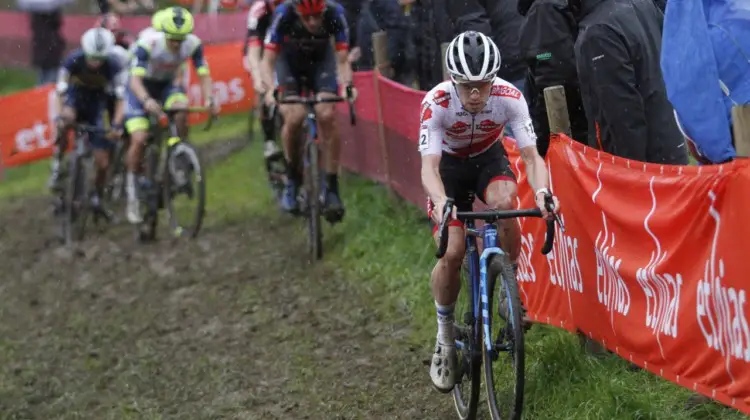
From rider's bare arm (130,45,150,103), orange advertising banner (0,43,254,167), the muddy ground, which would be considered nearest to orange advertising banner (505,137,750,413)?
the muddy ground

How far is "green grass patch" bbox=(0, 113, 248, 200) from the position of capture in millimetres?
18297

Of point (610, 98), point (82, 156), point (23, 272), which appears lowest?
point (23, 272)

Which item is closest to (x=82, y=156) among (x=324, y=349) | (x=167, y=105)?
(x=167, y=105)

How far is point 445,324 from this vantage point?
630 cm

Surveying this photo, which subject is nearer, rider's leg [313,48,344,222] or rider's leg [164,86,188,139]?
rider's leg [313,48,344,222]

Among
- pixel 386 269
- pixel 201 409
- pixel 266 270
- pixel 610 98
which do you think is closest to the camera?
pixel 610 98

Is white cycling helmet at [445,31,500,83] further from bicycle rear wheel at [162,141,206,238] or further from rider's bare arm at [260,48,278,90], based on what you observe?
bicycle rear wheel at [162,141,206,238]

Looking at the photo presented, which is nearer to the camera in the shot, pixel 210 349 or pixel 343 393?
pixel 343 393

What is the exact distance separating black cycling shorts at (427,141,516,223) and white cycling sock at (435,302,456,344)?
26.5 inches

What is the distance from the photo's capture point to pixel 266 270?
34.9 feet

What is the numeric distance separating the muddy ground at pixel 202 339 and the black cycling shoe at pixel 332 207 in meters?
0.52

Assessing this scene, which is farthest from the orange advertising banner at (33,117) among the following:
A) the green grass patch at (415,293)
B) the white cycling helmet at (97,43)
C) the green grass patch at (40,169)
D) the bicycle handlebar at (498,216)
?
the bicycle handlebar at (498,216)

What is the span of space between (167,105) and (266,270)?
9.17ft

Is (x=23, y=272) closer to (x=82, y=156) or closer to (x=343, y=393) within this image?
(x=82, y=156)
